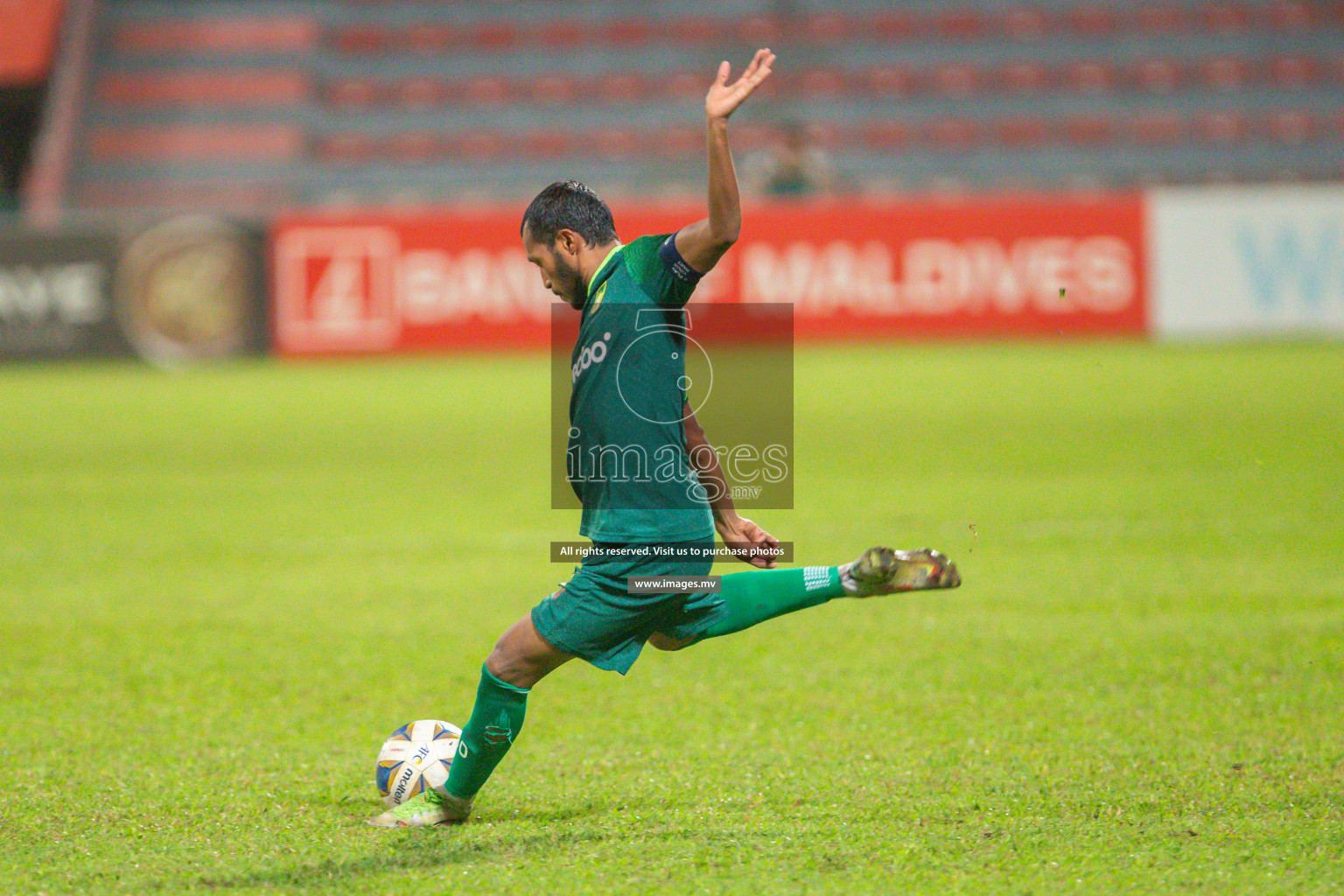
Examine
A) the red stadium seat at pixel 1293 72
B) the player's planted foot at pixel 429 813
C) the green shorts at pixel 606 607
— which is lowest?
the player's planted foot at pixel 429 813

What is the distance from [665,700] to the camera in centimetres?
484

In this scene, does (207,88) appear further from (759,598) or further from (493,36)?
(759,598)

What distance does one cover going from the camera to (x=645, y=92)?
998 inches

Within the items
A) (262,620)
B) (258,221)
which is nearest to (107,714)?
(262,620)

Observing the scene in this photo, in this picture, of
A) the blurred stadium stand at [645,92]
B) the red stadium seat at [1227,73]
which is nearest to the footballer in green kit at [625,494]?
the blurred stadium stand at [645,92]

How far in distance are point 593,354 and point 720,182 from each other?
1.84 ft

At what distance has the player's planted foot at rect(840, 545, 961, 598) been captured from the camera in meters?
3.34

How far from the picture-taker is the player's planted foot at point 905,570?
11.0 ft

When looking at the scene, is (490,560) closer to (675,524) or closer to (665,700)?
(665,700)

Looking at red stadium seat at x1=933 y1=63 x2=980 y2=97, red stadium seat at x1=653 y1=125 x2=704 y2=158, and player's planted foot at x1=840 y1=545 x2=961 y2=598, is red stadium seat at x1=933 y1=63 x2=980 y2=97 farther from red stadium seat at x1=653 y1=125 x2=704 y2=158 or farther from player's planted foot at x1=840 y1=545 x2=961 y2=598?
player's planted foot at x1=840 y1=545 x2=961 y2=598

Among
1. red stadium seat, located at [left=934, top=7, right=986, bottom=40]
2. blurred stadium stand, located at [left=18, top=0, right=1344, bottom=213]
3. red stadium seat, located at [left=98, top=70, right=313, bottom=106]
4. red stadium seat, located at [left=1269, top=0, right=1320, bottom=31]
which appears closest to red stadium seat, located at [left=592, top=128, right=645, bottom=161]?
blurred stadium stand, located at [left=18, top=0, right=1344, bottom=213]

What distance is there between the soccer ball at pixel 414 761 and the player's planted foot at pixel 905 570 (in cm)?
113

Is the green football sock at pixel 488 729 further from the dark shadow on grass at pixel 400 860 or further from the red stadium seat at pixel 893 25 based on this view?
the red stadium seat at pixel 893 25

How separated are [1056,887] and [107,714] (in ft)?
9.97
